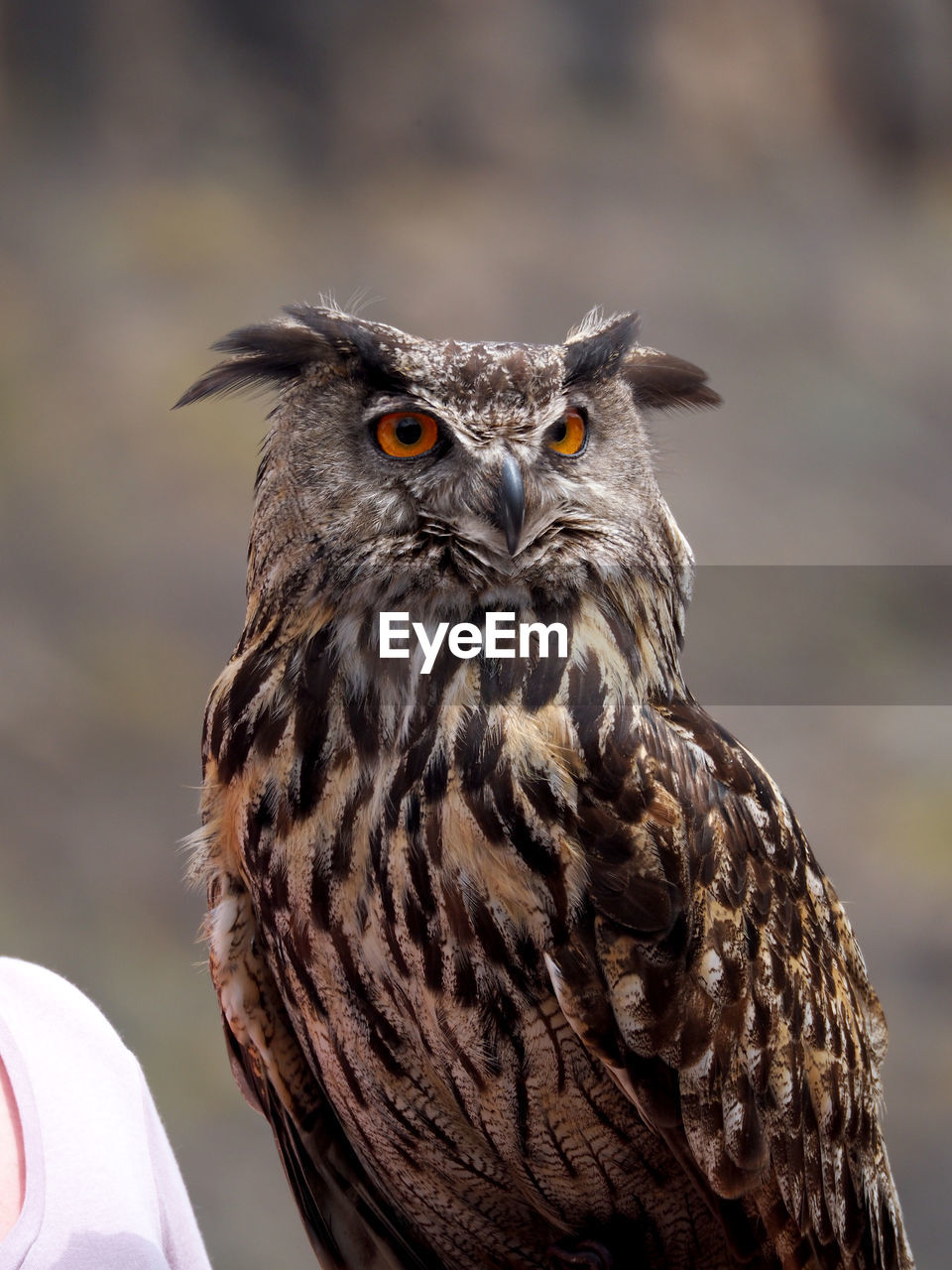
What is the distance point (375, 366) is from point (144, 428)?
6.19ft

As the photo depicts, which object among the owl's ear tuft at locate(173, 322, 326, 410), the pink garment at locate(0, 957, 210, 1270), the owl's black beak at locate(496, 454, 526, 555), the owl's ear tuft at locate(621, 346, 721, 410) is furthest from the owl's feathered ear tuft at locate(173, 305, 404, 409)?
the pink garment at locate(0, 957, 210, 1270)

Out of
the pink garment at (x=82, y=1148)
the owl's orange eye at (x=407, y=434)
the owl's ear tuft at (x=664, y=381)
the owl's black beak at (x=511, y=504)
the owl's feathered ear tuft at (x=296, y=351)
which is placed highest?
the owl's ear tuft at (x=664, y=381)

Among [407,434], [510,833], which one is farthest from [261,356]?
[510,833]

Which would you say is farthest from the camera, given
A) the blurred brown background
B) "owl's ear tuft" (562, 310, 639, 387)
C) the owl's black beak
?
the blurred brown background

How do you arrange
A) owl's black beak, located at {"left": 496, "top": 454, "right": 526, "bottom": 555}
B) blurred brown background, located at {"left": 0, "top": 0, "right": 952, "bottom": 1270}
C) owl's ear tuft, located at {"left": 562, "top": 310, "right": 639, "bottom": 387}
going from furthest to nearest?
blurred brown background, located at {"left": 0, "top": 0, "right": 952, "bottom": 1270} → owl's ear tuft, located at {"left": 562, "top": 310, "right": 639, "bottom": 387} → owl's black beak, located at {"left": 496, "top": 454, "right": 526, "bottom": 555}

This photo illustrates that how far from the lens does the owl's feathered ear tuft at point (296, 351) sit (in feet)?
2.70

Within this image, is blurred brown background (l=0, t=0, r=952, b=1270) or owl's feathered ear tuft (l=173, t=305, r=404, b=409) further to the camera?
blurred brown background (l=0, t=0, r=952, b=1270)

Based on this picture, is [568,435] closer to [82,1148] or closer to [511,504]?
[511,504]

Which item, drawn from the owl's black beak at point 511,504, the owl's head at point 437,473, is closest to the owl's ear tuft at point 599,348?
the owl's head at point 437,473

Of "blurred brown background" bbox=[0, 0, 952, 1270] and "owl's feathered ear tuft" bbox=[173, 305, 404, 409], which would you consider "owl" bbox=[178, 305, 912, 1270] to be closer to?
"owl's feathered ear tuft" bbox=[173, 305, 404, 409]

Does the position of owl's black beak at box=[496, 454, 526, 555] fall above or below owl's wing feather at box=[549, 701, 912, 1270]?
above

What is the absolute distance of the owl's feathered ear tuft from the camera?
0.82 meters

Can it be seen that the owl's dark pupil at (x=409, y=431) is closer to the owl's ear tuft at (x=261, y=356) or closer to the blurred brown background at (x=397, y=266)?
the owl's ear tuft at (x=261, y=356)

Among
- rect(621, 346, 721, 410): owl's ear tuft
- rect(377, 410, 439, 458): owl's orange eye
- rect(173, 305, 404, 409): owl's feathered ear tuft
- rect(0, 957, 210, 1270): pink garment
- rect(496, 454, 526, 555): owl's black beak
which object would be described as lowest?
rect(0, 957, 210, 1270): pink garment
